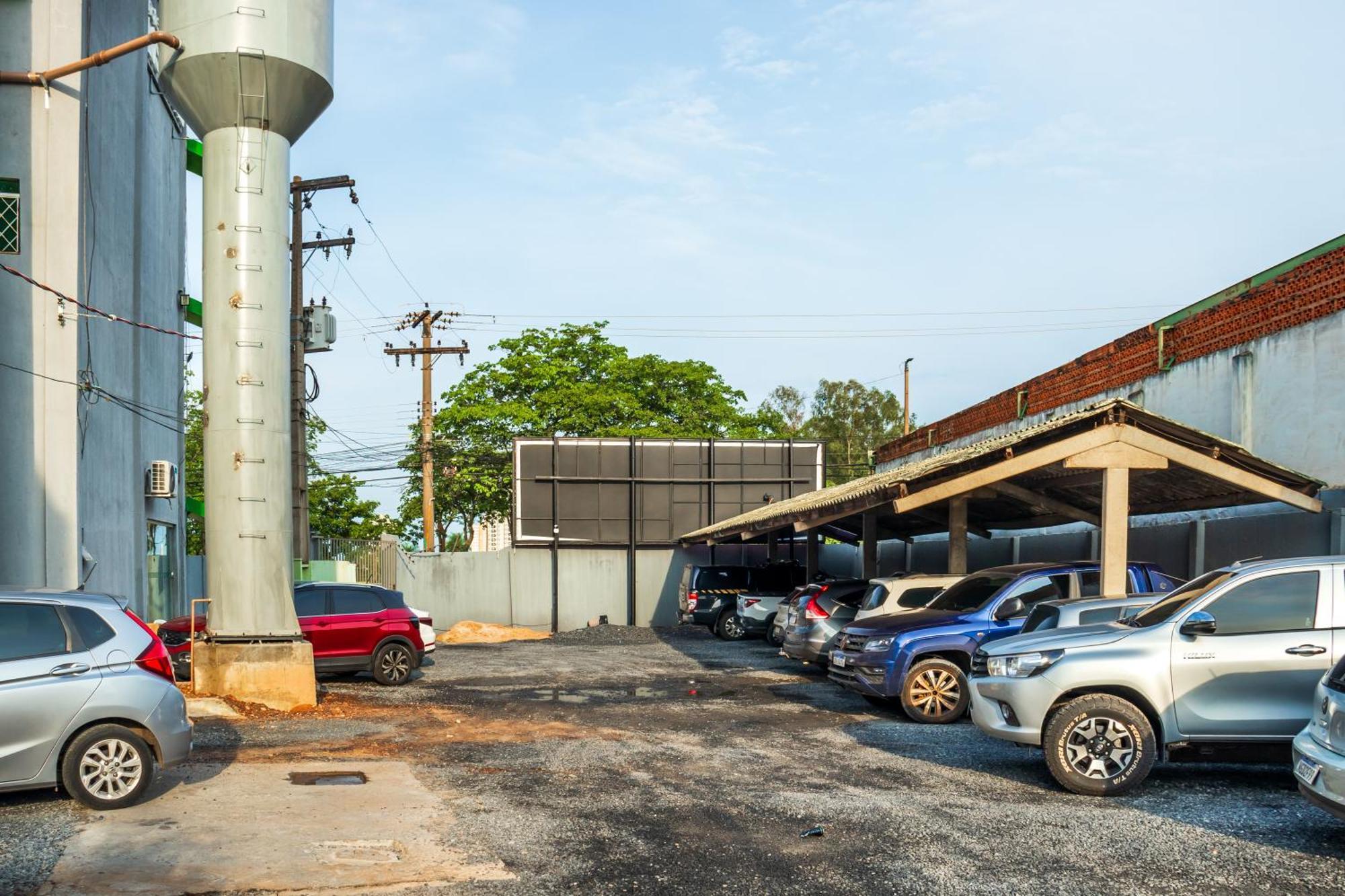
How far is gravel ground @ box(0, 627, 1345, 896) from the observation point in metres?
7.52

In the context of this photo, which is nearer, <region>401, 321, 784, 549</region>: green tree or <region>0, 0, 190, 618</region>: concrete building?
<region>0, 0, 190, 618</region>: concrete building

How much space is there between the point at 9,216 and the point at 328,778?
1284 cm

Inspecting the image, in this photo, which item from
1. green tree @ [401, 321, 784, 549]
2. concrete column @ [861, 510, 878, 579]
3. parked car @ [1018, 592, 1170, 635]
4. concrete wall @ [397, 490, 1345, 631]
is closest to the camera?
parked car @ [1018, 592, 1170, 635]

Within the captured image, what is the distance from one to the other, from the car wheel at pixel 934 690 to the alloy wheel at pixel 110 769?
28.3 feet

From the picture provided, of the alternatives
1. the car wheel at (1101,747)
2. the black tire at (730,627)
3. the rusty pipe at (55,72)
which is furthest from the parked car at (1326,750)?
the black tire at (730,627)

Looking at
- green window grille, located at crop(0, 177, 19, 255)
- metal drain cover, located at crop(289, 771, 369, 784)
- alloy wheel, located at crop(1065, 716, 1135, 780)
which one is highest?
green window grille, located at crop(0, 177, 19, 255)

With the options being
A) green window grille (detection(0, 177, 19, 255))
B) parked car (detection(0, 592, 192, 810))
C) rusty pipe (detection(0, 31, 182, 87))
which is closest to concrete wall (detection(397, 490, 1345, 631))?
green window grille (detection(0, 177, 19, 255))

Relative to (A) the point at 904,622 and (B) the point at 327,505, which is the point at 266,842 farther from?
(B) the point at 327,505

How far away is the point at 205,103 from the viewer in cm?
1652

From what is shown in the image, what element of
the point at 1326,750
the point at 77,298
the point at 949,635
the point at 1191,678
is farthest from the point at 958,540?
the point at 77,298

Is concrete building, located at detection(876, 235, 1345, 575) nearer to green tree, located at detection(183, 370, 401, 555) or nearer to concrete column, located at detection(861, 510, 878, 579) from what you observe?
concrete column, located at detection(861, 510, 878, 579)

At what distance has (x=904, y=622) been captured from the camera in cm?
1582

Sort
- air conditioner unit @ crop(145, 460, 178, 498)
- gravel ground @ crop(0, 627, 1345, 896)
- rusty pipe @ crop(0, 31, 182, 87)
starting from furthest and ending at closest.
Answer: air conditioner unit @ crop(145, 460, 178, 498)
rusty pipe @ crop(0, 31, 182, 87)
gravel ground @ crop(0, 627, 1345, 896)

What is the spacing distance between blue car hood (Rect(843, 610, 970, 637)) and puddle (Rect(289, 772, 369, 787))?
6.80 m
